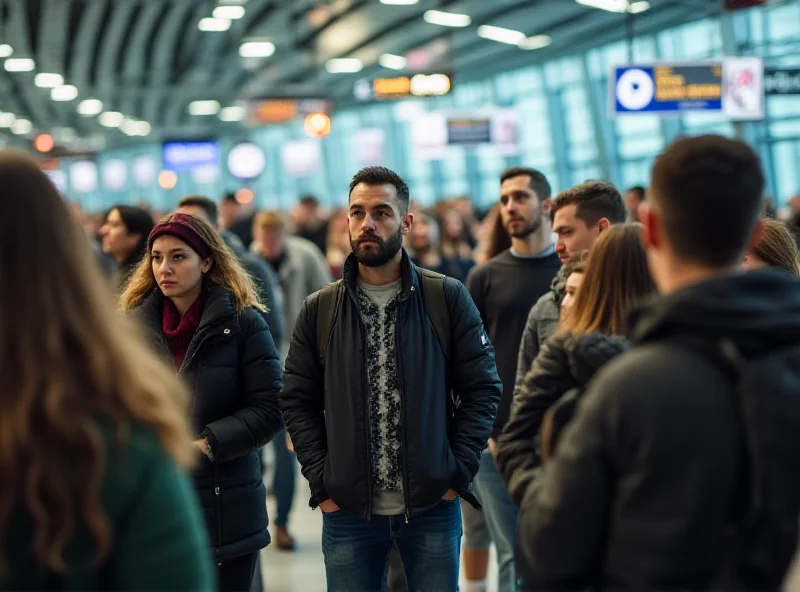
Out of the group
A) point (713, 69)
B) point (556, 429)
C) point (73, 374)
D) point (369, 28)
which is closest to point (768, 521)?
point (556, 429)

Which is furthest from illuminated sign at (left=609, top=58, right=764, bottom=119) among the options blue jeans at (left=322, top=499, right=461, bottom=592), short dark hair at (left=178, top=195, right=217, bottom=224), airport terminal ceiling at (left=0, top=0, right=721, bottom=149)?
blue jeans at (left=322, top=499, right=461, bottom=592)

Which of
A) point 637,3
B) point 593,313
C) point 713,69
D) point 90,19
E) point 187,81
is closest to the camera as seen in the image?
point 593,313

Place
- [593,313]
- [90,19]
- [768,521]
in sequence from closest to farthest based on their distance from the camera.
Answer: [768,521], [593,313], [90,19]

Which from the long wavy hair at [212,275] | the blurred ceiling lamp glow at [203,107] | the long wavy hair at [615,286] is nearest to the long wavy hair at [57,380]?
Answer: the long wavy hair at [615,286]

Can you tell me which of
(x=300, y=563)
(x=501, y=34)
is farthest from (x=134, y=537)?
(x=501, y=34)

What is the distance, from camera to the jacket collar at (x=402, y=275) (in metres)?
3.91

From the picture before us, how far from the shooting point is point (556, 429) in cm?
228

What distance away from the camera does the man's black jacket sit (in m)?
3.77

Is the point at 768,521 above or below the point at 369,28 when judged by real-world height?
below

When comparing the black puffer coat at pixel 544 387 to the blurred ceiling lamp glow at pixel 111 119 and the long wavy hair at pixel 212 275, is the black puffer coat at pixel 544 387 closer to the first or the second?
the long wavy hair at pixel 212 275

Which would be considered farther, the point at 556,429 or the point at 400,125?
the point at 400,125

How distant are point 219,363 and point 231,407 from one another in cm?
18

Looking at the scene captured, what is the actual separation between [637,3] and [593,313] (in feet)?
53.7

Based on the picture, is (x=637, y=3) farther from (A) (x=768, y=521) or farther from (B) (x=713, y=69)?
(A) (x=768, y=521)
